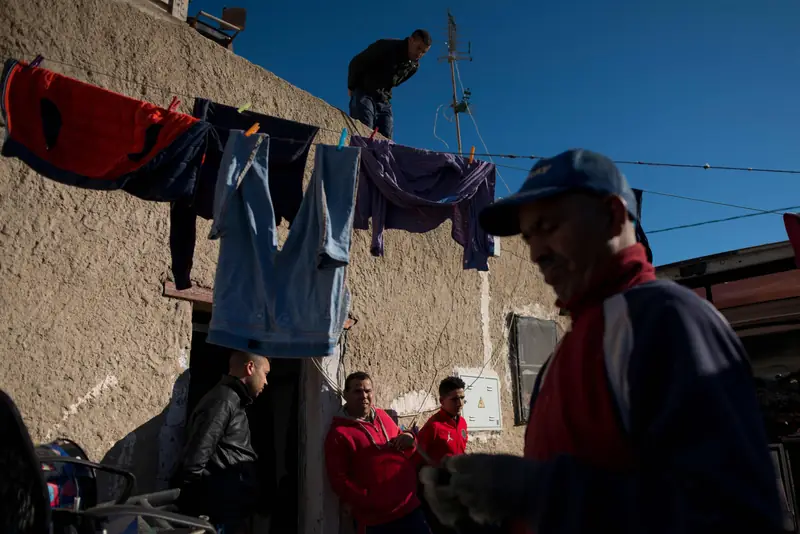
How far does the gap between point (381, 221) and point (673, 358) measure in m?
3.38

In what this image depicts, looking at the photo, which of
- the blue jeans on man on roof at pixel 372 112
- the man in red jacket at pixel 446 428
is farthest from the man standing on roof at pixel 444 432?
the blue jeans on man on roof at pixel 372 112

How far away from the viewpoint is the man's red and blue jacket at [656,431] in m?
0.86

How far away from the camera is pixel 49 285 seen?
3340 mm

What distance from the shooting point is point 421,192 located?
174 inches

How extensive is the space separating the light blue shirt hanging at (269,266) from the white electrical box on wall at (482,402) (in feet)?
8.64

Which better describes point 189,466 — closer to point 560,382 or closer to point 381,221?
point 381,221

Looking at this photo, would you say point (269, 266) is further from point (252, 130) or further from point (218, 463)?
point (218, 463)

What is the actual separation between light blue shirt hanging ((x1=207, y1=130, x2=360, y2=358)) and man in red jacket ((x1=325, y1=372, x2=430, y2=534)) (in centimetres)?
110

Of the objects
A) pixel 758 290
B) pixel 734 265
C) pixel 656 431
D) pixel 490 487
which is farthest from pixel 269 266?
pixel 758 290

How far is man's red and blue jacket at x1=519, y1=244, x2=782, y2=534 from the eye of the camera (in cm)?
86

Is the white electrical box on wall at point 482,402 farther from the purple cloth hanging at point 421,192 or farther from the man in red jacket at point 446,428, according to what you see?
the purple cloth hanging at point 421,192

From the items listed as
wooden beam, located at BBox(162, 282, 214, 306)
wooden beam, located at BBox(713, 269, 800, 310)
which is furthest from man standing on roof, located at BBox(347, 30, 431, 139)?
wooden beam, located at BBox(713, 269, 800, 310)

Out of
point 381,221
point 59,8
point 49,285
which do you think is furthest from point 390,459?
point 59,8

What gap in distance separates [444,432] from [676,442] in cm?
363
